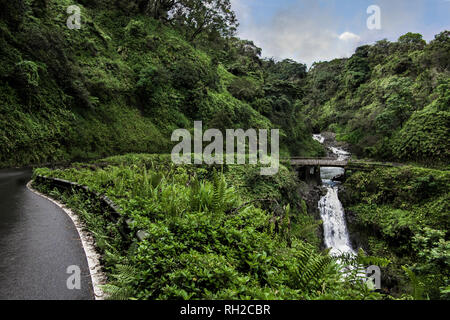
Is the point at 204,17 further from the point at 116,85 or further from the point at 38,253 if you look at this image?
the point at 38,253

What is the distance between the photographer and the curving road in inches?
112

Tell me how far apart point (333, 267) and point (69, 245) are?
14.6 ft

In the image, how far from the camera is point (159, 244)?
2.83 metres

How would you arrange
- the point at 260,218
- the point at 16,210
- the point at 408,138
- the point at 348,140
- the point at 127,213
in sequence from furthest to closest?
the point at 348,140, the point at 408,138, the point at 16,210, the point at 260,218, the point at 127,213

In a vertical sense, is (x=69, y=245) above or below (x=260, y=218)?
below

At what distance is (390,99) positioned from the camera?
30766mm

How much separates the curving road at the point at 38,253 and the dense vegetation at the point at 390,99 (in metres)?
29.8

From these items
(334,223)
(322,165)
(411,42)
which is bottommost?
(334,223)

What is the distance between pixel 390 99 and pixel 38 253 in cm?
3828
